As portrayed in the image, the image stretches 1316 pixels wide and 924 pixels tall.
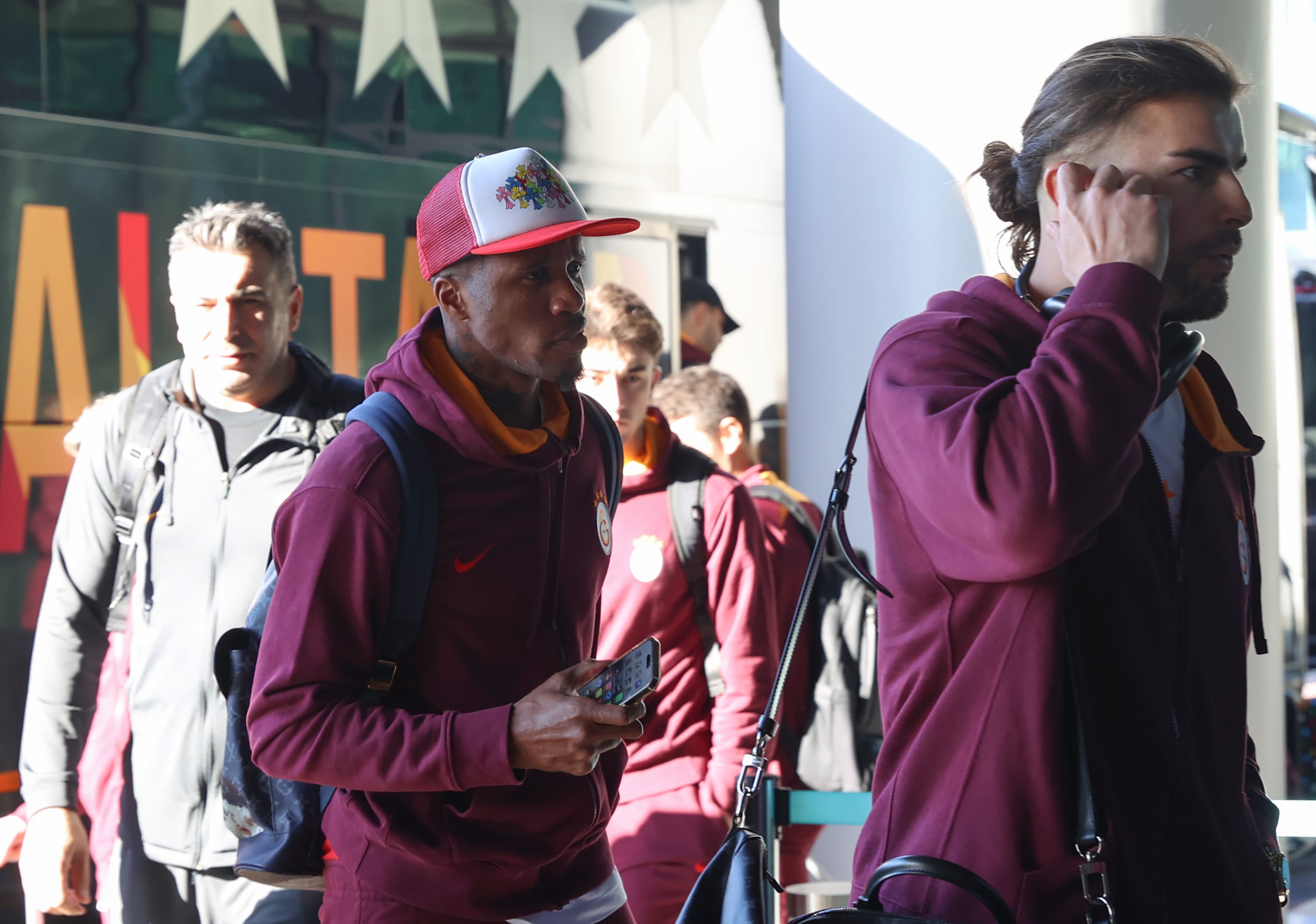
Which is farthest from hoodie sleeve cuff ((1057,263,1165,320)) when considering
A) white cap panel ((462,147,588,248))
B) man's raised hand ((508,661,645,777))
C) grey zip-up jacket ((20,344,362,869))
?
grey zip-up jacket ((20,344,362,869))

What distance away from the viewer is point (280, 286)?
3.41 meters

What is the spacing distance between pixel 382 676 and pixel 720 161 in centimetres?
613

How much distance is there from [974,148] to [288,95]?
11.3ft

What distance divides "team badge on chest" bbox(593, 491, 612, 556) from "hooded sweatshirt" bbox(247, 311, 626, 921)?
1.5 inches

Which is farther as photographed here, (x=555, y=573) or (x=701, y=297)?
(x=701, y=297)

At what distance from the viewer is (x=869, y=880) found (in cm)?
147

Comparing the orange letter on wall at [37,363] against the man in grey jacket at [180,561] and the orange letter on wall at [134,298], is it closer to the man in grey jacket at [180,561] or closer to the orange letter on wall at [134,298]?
the orange letter on wall at [134,298]

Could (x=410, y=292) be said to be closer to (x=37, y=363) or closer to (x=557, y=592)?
(x=37, y=363)

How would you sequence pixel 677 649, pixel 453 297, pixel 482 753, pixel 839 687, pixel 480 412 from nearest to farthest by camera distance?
1. pixel 482 753
2. pixel 480 412
3. pixel 453 297
4. pixel 677 649
5. pixel 839 687

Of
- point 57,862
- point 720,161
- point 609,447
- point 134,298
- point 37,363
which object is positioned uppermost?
point 720,161

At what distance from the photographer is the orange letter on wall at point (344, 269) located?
578 centimetres

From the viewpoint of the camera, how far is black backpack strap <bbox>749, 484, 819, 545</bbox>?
439 cm

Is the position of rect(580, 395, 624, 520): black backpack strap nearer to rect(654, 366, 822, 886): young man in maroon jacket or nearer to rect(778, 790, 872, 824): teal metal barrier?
rect(778, 790, 872, 824): teal metal barrier

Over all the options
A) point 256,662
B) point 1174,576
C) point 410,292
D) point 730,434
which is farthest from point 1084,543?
point 410,292
